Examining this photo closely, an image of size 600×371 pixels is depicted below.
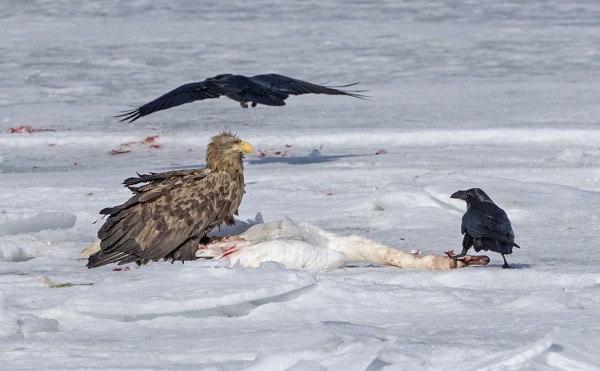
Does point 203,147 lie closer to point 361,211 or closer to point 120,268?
point 361,211

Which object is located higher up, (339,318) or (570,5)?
(570,5)

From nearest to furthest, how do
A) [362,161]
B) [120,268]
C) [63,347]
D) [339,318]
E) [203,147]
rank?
[63,347]
[339,318]
[120,268]
[362,161]
[203,147]

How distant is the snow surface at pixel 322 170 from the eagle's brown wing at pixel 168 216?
0.83 feet

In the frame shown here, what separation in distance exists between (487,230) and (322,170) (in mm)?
3270

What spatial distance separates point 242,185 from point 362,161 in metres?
2.91

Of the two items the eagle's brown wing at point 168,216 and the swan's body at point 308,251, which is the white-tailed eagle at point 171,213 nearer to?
the eagle's brown wing at point 168,216

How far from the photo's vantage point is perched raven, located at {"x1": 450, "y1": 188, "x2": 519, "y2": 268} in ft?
18.8

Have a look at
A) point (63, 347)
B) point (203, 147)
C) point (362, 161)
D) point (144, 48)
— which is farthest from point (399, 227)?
point (144, 48)

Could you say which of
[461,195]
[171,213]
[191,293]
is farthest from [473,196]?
[191,293]

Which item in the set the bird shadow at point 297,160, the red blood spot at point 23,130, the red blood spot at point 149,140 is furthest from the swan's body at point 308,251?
the red blood spot at point 23,130

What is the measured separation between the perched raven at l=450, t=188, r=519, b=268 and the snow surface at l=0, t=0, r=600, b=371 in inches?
8.1

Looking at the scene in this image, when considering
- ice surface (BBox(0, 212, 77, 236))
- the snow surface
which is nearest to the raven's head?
the snow surface

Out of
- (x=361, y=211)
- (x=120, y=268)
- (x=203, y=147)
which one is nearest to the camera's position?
(x=120, y=268)

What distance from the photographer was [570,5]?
20.6m
